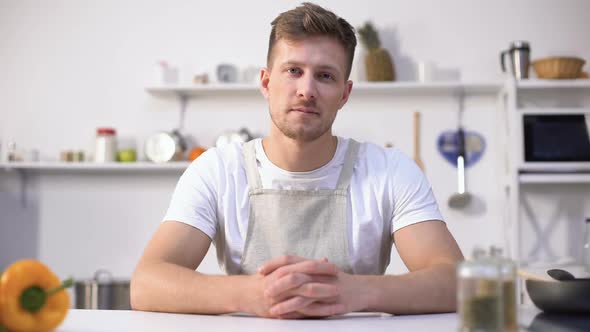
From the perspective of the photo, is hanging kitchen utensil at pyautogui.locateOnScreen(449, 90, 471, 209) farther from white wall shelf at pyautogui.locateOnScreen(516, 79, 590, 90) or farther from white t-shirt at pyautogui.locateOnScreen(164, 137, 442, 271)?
white t-shirt at pyautogui.locateOnScreen(164, 137, 442, 271)

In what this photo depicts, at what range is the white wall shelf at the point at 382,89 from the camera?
303cm

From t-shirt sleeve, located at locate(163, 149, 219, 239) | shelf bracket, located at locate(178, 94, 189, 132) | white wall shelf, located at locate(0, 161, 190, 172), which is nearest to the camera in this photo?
t-shirt sleeve, located at locate(163, 149, 219, 239)

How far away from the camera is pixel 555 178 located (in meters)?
2.86

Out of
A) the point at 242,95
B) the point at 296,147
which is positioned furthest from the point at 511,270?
the point at 242,95

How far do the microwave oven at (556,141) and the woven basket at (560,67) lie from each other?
22 cm

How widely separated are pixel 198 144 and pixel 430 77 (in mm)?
1262

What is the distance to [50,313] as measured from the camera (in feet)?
2.53

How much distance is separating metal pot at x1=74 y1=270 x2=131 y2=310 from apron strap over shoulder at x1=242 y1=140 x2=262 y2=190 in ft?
5.36

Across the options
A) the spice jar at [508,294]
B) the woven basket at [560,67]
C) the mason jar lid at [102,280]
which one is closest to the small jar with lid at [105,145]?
the mason jar lid at [102,280]

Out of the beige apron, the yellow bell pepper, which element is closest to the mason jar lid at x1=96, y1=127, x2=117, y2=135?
the beige apron

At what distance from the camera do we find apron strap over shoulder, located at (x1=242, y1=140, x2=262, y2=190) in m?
1.55

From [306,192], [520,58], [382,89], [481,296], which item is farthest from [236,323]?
[520,58]

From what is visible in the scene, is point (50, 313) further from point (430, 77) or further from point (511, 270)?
point (430, 77)

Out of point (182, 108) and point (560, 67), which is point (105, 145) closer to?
point (182, 108)
